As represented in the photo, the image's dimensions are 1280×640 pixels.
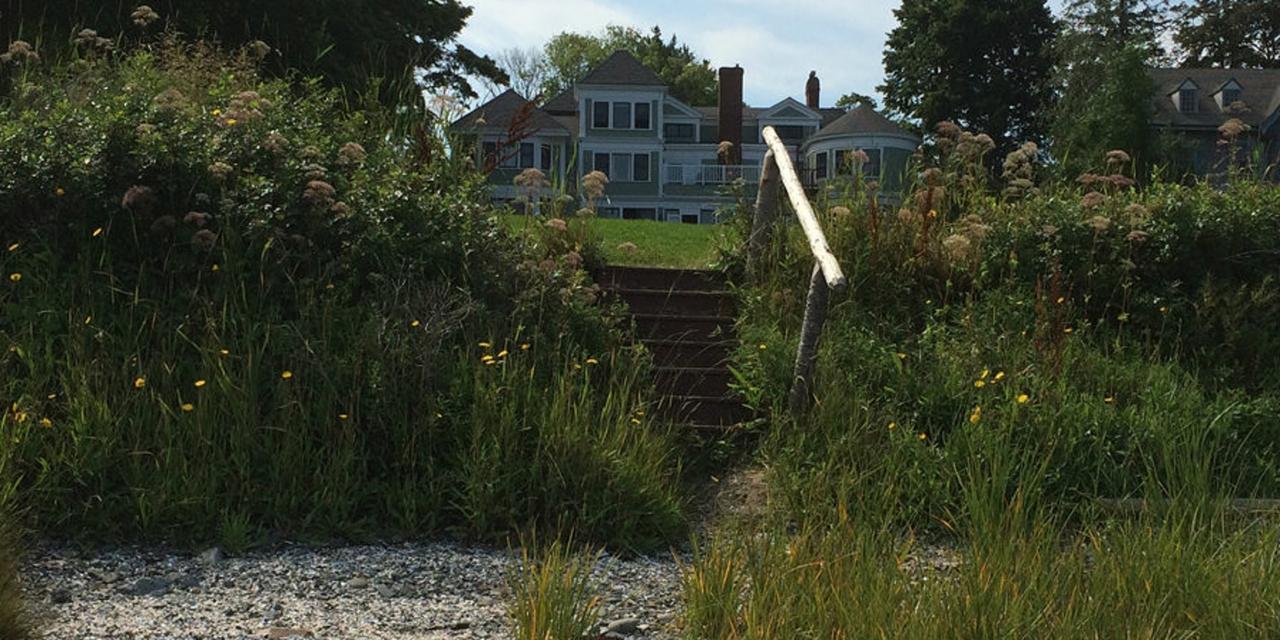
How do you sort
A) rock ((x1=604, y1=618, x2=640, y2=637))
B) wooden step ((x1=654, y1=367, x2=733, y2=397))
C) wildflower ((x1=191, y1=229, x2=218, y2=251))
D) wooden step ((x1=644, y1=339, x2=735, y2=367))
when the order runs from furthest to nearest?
wooden step ((x1=644, y1=339, x2=735, y2=367)), wooden step ((x1=654, y1=367, x2=733, y2=397)), wildflower ((x1=191, y1=229, x2=218, y2=251)), rock ((x1=604, y1=618, x2=640, y2=637))

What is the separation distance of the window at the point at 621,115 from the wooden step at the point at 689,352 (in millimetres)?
37480

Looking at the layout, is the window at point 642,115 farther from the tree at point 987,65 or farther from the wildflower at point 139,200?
the wildflower at point 139,200

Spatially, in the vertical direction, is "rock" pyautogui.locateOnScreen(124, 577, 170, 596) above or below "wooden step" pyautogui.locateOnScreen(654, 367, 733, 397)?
below

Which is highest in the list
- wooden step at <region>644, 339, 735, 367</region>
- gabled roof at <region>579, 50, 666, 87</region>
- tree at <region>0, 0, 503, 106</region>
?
gabled roof at <region>579, 50, 666, 87</region>

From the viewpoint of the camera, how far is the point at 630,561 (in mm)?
5367

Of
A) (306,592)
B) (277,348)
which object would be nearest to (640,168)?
(277,348)

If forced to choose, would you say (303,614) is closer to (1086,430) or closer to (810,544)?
(810,544)

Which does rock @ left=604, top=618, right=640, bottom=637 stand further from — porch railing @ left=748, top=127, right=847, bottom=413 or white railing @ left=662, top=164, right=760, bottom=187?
white railing @ left=662, top=164, right=760, bottom=187

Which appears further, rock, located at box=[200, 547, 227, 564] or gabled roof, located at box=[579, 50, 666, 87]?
gabled roof, located at box=[579, 50, 666, 87]

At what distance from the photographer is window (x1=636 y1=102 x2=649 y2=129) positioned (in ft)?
146

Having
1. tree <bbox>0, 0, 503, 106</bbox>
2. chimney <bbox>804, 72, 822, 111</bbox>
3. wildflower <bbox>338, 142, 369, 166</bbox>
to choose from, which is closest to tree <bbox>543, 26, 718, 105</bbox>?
chimney <bbox>804, 72, 822, 111</bbox>

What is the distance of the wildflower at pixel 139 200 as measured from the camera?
634 cm

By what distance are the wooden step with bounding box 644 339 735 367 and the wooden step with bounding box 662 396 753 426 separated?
18.6 inches

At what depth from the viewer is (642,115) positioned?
147ft
